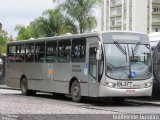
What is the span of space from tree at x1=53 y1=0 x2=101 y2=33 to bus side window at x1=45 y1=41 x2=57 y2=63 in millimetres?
24296

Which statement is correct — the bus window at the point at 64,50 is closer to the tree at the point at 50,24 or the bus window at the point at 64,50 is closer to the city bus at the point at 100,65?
the city bus at the point at 100,65

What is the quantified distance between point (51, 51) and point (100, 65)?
16.8 ft

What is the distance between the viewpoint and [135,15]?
114m

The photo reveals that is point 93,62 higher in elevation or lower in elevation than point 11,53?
lower

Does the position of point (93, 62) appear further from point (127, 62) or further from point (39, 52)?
point (39, 52)

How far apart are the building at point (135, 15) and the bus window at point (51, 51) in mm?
86754

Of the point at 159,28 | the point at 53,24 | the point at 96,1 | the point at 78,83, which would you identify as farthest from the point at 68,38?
the point at 159,28

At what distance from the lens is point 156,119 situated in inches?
608

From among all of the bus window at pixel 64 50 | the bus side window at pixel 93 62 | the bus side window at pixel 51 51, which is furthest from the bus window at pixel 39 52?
the bus side window at pixel 93 62

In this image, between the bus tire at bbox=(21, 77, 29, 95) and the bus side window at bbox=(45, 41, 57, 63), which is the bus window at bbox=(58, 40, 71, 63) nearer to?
the bus side window at bbox=(45, 41, 57, 63)

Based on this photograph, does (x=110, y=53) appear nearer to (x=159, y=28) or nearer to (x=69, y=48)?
(x=69, y=48)

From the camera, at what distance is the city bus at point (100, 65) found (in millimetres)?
21703

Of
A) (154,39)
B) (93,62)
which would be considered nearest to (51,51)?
(93,62)

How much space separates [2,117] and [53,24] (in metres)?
47.4
